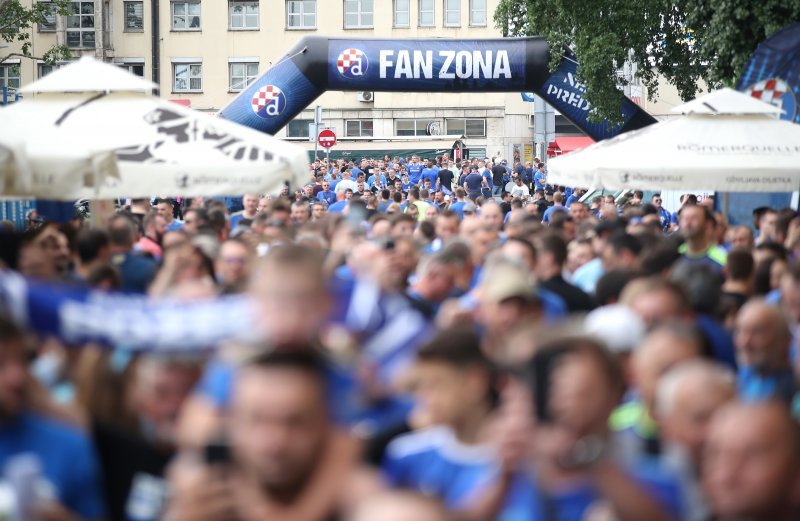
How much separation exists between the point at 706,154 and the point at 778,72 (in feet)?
13.3

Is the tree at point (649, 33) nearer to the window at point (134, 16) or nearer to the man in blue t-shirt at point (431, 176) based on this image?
the man in blue t-shirt at point (431, 176)

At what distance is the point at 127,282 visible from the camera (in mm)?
8977

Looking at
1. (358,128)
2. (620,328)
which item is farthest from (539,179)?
(620,328)

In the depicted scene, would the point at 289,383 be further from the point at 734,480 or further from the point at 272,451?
the point at 734,480

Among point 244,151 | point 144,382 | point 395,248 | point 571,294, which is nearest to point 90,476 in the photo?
point 144,382

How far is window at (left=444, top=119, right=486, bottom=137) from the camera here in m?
63.5

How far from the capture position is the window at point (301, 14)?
6219 centimetres

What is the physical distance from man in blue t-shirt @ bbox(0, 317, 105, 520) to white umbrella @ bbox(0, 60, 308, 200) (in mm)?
6924

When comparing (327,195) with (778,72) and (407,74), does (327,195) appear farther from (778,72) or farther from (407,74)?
(778,72)

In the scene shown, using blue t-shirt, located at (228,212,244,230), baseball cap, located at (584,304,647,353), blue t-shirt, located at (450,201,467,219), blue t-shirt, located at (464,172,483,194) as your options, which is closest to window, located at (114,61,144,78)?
blue t-shirt, located at (464,172,483,194)

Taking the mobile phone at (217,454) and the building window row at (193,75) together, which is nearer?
the mobile phone at (217,454)

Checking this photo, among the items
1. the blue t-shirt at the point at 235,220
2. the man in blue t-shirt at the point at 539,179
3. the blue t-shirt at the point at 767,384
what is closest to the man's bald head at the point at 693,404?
the blue t-shirt at the point at 767,384

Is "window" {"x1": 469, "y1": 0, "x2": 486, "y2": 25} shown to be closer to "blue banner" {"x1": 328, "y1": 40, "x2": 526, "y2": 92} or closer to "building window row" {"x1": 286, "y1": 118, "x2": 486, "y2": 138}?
"building window row" {"x1": 286, "y1": 118, "x2": 486, "y2": 138}

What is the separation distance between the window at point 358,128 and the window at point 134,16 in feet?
33.5
